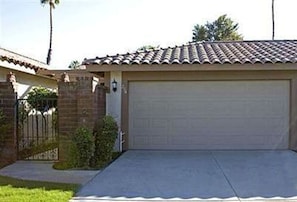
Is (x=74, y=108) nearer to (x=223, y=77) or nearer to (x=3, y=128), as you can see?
(x=3, y=128)

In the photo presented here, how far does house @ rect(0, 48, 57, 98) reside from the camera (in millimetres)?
13961

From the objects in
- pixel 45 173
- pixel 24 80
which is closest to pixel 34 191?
pixel 45 173

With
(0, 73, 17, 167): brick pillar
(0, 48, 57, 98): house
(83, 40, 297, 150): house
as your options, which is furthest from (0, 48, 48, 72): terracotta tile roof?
(83, 40, 297, 150): house

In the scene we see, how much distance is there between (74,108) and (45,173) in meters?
2.24

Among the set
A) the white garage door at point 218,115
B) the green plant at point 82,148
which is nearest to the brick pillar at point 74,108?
the green plant at point 82,148

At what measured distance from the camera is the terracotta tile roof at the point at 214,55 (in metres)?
12.5

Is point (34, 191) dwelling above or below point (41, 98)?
below

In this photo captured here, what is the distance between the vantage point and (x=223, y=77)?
13031 mm

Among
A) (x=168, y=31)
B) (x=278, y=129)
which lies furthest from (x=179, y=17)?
(x=278, y=129)

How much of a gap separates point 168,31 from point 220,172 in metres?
29.4

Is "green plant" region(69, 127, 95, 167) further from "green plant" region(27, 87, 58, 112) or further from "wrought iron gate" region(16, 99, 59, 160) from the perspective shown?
"green plant" region(27, 87, 58, 112)

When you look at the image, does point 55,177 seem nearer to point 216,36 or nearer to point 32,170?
point 32,170

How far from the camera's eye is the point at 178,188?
738 cm

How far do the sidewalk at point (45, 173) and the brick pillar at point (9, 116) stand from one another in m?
0.49
